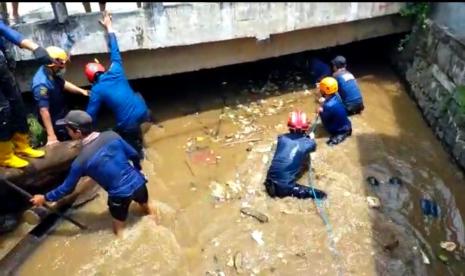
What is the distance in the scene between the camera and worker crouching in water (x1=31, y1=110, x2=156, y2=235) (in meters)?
4.80

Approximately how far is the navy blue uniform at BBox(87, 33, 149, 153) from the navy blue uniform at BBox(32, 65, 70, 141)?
373 millimetres

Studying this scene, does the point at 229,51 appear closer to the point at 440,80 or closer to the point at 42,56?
the point at 42,56

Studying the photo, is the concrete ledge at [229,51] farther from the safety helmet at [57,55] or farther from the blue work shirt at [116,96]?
the safety helmet at [57,55]

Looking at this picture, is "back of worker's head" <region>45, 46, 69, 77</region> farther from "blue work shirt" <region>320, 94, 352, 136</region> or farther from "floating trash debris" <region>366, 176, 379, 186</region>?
"floating trash debris" <region>366, 176, 379, 186</region>

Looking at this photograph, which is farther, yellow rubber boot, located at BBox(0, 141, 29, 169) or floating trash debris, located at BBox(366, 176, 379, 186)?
floating trash debris, located at BBox(366, 176, 379, 186)

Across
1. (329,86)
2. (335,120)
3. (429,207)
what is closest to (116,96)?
(329,86)

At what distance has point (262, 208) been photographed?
5902 millimetres

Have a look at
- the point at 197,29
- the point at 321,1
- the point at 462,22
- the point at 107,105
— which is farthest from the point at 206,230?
the point at 462,22

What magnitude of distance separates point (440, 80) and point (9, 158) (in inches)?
236

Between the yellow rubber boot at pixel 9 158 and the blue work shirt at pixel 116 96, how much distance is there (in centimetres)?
100

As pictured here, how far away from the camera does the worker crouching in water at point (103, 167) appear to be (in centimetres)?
480

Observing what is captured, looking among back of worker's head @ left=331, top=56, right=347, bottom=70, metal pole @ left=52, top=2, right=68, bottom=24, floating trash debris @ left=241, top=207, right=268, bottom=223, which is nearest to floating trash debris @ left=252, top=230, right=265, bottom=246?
floating trash debris @ left=241, top=207, right=268, bottom=223

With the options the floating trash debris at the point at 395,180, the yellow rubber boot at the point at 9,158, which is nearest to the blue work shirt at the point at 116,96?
the yellow rubber boot at the point at 9,158

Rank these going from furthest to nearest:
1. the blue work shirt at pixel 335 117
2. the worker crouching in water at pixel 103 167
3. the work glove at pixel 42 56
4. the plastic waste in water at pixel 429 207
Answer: the blue work shirt at pixel 335 117 < the plastic waste in water at pixel 429 207 < the work glove at pixel 42 56 < the worker crouching in water at pixel 103 167
